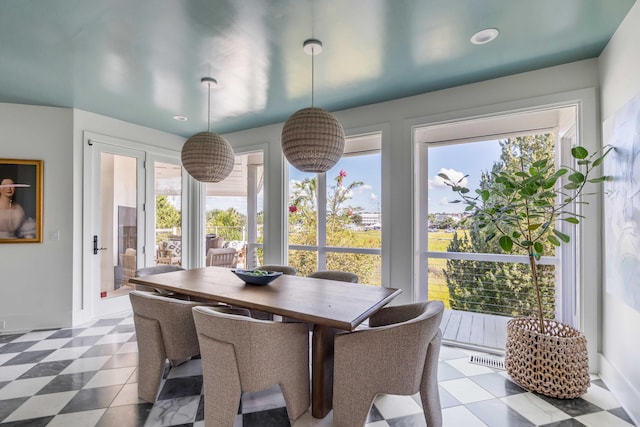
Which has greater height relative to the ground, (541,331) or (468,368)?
(541,331)

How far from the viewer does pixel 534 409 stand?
2.07 metres

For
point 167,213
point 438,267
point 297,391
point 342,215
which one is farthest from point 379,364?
point 167,213

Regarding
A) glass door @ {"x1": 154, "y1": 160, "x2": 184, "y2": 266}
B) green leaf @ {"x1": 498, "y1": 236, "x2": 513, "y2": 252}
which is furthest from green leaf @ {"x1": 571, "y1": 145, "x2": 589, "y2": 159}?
glass door @ {"x1": 154, "y1": 160, "x2": 184, "y2": 266}

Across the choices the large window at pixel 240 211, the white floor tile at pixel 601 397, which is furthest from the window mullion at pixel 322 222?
the white floor tile at pixel 601 397

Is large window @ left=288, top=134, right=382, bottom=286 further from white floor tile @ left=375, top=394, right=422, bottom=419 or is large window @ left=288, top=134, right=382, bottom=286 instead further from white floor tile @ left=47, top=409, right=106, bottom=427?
white floor tile @ left=47, top=409, right=106, bottom=427

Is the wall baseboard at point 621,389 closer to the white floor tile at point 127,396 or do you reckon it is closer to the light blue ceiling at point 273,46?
the light blue ceiling at point 273,46

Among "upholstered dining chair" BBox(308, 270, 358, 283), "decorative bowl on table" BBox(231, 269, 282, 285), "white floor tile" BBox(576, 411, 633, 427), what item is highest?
"decorative bowl on table" BBox(231, 269, 282, 285)

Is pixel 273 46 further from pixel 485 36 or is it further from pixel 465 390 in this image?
pixel 465 390

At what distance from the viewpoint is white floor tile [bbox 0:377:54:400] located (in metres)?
2.21

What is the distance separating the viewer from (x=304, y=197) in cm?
418

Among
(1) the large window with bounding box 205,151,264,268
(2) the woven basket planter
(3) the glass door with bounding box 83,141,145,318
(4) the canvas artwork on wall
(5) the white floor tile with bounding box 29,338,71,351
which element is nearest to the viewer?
(4) the canvas artwork on wall

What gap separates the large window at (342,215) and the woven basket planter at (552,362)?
1.55 metres

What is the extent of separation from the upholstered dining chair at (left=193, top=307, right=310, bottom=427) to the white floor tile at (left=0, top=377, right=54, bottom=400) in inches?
62.4

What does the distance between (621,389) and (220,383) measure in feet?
8.76
